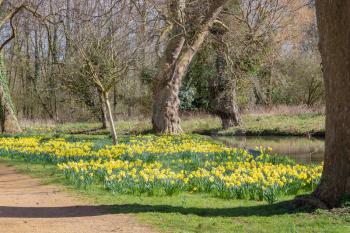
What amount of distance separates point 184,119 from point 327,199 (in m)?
25.6

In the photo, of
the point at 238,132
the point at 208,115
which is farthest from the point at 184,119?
the point at 238,132

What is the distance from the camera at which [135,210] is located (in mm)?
7250

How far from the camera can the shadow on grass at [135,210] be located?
22.9ft

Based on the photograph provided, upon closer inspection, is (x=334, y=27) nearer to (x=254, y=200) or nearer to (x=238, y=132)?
(x=254, y=200)

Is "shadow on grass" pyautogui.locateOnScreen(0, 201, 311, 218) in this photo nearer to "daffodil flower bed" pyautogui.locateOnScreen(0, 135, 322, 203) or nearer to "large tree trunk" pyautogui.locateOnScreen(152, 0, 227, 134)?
"daffodil flower bed" pyautogui.locateOnScreen(0, 135, 322, 203)

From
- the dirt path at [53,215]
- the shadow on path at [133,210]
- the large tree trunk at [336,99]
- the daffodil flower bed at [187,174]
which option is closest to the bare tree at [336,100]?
the large tree trunk at [336,99]

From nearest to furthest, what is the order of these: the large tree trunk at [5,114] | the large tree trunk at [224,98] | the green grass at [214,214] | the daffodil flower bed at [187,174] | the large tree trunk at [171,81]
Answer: the green grass at [214,214], the daffodil flower bed at [187,174], the large tree trunk at [171,81], the large tree trunk at [5,114], the large tree trunk at [224,98]

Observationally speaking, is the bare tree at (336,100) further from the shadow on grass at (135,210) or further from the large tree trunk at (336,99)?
the shadow on grass at (135,210)

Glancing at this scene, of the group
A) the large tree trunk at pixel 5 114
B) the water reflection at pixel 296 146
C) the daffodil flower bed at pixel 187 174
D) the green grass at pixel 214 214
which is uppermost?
the large tree trunk at pixel 5 114

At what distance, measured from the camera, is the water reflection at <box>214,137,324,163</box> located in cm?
1744

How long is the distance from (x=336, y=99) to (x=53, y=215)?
13.5 feet

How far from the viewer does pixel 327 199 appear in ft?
22.0

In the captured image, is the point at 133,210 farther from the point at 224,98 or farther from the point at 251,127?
the point at 224,98

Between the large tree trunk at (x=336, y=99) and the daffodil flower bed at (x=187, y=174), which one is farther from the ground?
the large tree trunk at (x=336, y=99)
